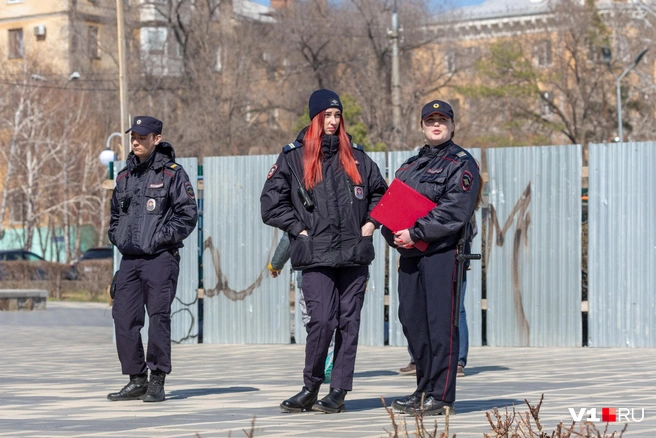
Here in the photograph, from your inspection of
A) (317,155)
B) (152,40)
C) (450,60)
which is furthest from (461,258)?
(450,60)

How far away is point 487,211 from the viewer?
43.1 ft

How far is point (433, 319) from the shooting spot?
7.62m

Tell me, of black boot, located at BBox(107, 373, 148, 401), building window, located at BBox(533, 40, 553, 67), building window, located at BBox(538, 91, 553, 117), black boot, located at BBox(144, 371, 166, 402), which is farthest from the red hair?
building window, located at BBox(533, 40, 553, 67)

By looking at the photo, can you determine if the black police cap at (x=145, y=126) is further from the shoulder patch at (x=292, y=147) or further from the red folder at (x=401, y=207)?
the red folder at (x=401, y=207)

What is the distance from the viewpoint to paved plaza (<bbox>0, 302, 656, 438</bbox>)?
7148mm

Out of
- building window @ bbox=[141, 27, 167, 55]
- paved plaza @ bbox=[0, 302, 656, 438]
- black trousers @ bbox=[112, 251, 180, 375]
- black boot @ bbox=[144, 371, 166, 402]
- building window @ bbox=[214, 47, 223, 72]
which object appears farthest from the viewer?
building window @ bbox=[141, 27, 167, 55]

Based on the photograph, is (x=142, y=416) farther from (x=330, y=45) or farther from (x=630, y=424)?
(x=330, y=45)

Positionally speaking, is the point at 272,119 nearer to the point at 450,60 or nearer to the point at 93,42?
the point at 450,60

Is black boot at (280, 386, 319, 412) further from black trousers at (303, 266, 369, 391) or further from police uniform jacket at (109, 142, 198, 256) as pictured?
police uniform jacket at (109, 142, 198, 256)

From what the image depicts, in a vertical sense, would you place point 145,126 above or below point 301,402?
above

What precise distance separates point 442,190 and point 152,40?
44.6 metres

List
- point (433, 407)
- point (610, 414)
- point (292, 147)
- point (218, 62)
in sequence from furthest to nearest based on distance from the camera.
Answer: point (218, 62) → point (292, 147) → point (433, 407) → point (610, 414)

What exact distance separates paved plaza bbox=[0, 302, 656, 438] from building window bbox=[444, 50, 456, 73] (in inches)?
1653

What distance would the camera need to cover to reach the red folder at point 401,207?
7598 mm
